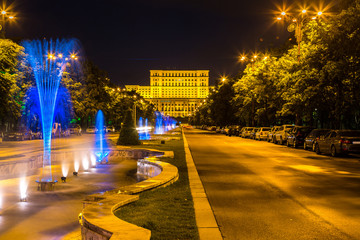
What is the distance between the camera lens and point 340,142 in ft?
74.1

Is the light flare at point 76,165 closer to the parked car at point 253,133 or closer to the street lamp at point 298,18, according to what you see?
the street lamp at point 298,18

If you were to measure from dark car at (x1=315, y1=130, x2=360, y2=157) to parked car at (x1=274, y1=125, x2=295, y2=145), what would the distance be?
1043 centimetres

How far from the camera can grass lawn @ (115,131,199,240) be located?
6141mm

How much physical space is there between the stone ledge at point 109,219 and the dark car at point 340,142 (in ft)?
51.4

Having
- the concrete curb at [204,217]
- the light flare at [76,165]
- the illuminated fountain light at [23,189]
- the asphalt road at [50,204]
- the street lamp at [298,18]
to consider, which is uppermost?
the street lamp at [298,18]

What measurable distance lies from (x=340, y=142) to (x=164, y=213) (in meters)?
17.9

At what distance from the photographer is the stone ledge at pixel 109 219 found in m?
5.53

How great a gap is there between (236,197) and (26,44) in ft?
140

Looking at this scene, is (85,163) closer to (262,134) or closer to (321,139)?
(321,139)

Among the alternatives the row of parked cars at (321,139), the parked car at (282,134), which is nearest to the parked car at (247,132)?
the row of parked cars at (321,139)

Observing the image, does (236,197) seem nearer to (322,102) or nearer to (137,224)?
(137,224)

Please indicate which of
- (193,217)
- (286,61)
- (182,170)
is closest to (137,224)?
(193,217)

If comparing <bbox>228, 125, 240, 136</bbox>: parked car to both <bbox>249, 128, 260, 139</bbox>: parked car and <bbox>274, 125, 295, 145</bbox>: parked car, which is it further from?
<bbox>274, 125, 295, 145</bbox>: parked car

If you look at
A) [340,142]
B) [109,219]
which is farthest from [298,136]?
[109,219]
